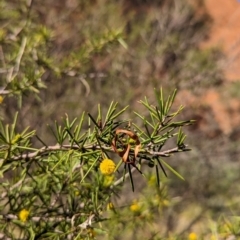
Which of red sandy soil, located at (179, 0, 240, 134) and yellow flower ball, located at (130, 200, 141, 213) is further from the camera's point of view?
red sandy soil, located at (179, 0, 240, 134)

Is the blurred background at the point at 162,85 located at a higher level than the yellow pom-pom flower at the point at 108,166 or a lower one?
higher

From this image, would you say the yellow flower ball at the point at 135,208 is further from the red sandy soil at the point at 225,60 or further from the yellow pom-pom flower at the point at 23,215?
the red sandy soil at the point at 225,60

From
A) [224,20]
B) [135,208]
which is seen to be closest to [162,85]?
[135,208]

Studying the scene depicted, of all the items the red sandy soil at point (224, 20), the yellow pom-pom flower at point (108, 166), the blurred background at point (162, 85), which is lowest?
the yellow pom-pom flower at point (108, 166)

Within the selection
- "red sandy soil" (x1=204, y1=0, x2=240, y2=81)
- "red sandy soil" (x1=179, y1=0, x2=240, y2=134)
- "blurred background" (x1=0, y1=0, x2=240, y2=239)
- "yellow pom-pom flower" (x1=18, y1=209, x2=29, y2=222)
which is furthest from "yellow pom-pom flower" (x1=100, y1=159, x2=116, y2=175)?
"red sandy soil" (x1=204, y1=0, x2=240, y2=81)

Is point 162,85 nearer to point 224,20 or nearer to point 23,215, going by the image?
point 23,215

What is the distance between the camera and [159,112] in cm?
68

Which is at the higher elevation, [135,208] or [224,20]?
[224,20]

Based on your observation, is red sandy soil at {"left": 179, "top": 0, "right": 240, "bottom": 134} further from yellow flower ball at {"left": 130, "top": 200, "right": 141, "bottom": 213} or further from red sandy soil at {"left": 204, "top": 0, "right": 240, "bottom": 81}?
yellow flower ball at {"left": 130, "top": 200, "right": 141, "bottom": 213}

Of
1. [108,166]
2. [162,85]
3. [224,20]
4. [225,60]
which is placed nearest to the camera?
[108,166]

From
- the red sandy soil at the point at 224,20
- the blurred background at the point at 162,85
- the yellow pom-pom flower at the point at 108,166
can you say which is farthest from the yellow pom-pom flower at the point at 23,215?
the red sandy soil at the point at 224,20

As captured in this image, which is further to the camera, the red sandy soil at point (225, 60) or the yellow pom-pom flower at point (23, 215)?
the red sandy soil at point (225, 60)

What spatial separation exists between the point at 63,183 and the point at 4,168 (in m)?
0.23

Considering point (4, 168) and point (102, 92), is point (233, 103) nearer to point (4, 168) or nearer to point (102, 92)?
point (102, 92)
